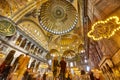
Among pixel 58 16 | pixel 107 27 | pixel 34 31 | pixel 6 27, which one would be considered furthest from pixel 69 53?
pixel 107 27

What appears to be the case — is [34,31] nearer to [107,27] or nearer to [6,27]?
[6,27]

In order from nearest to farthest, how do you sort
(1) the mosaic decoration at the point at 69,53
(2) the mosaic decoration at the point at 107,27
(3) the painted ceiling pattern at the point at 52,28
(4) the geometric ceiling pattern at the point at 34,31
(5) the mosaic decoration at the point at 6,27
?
(2) the mosaic decoration at the point at 107,27
(5) the mosaic decoration at the point at 6,27
(3) the painted ceiling pattern at the point at 52,28
(4) the geometric ceiling pattern at the point at 34,31
(1) the mosaic decoration at the point at 69,53

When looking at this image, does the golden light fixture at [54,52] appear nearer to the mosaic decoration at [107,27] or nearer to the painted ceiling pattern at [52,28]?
the painted ceiling pattern at [52,28]

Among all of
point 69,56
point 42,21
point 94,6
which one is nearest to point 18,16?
point 42,21

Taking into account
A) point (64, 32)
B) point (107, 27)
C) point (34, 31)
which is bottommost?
point (107, 27)

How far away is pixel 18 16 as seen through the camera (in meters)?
13.3

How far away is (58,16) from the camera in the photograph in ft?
59.3

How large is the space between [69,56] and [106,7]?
15533mm

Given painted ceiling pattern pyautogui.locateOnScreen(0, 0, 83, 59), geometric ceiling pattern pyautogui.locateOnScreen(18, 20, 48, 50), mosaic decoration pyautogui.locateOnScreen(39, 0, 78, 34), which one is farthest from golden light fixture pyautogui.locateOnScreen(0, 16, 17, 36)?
mosaic decoration pyautogui.locateOnScreen(39, 0, 78, 34)

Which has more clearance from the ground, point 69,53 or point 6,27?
point 69,53

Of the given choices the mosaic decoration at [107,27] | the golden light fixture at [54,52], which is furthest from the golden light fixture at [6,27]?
the golden light fixture at [54,52]

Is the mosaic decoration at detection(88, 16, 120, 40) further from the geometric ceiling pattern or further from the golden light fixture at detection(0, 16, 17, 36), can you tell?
the geometric ceiling pattern

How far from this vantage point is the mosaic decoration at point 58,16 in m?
16.5

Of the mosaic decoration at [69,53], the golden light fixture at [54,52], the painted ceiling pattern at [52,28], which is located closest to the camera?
the painted ceiling pattern at [52,28]
